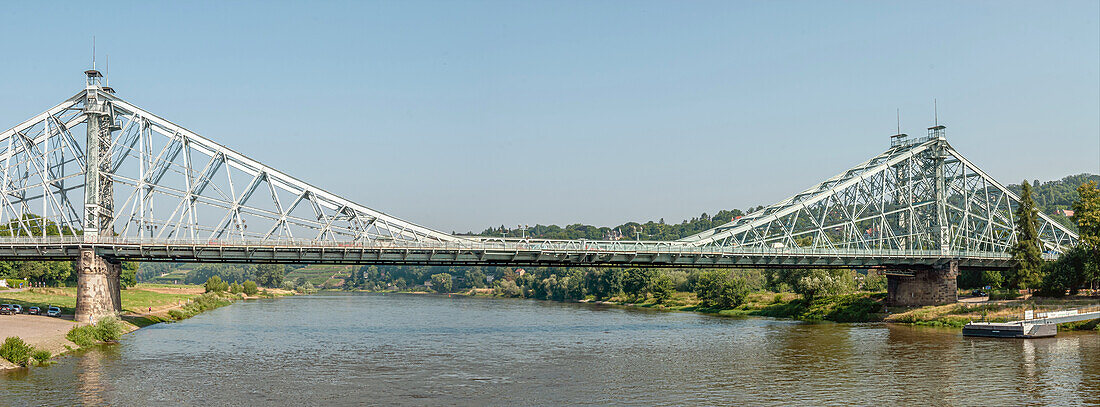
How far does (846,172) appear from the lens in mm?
101500

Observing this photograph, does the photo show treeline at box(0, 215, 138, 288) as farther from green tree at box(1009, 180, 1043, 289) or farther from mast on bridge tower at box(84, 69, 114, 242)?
green tree at box(1009, 180, 1043, 289)

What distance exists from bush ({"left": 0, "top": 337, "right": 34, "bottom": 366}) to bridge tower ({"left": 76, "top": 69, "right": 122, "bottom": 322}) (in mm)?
23501

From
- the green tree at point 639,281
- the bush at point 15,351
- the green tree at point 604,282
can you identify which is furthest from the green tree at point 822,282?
the bush at point 15,351

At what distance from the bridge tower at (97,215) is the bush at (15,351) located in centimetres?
2350

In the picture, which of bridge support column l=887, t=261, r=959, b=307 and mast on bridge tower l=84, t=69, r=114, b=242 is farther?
bridge support column l=887, t=261, r=959, b=307

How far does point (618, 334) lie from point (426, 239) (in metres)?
21.6

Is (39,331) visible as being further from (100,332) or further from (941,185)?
(941,185)

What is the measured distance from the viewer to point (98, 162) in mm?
78812

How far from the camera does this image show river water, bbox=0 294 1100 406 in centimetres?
4159

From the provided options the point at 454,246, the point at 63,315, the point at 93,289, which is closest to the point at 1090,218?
the point at 454,246

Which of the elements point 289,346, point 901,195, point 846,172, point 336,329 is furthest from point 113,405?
point 901,195

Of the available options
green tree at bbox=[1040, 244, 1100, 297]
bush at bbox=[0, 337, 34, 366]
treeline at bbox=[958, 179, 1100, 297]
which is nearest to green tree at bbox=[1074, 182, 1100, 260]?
treeline at bbox=[958, 179, 1100, 297]

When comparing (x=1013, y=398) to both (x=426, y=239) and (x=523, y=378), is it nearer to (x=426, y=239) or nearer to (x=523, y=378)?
(x=523, y=378)

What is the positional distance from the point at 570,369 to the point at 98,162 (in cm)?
5485
